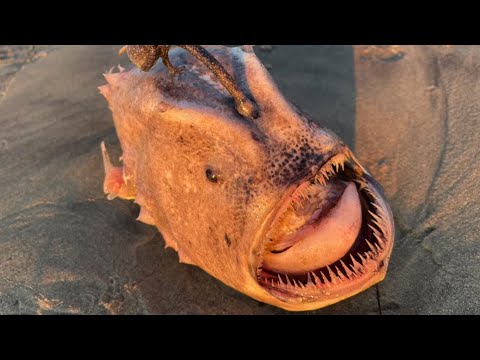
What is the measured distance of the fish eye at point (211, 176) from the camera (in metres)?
2.16

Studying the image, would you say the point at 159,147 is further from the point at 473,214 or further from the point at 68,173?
the point at 473,214

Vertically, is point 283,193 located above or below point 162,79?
below

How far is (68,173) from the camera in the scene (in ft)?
12.1

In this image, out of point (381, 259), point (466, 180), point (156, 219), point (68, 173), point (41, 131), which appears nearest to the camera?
point (381, 259)

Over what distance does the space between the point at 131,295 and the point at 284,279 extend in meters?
1.09

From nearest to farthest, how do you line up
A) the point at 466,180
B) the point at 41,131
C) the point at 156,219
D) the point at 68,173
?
the point at 156,219 < the point at 466,180 < the point at 68,173 < the point at 41,131

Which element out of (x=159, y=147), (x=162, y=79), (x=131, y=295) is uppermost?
(x=162, y=79)

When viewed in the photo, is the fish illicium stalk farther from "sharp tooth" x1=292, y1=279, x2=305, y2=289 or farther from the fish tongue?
"sharp tooth" x1=292, y1=279, x2=305, y2=289

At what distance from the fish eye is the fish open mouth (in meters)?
0.38

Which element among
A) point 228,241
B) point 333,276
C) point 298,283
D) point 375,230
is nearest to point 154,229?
point 228,241

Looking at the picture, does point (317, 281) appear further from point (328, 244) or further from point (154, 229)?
point (154, 229)

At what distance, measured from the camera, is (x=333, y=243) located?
7.48 feet

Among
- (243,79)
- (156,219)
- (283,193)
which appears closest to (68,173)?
(156,219)

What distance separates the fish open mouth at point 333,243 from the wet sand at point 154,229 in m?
0.49
